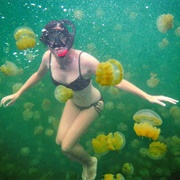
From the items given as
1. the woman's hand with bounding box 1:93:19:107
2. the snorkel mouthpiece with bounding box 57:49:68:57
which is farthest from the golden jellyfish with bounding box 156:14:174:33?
the woman's hand with bounding box 1:93:19:107

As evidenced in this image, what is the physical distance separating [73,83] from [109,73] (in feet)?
1.96

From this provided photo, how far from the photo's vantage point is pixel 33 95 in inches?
351

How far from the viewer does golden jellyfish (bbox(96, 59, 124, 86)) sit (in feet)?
10.5

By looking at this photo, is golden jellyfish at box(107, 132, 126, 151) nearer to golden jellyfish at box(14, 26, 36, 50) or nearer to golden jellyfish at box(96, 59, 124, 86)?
golden jellyfish at box(96, 59, 124, 86)

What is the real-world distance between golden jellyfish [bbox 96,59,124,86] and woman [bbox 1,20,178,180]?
100 millimetres

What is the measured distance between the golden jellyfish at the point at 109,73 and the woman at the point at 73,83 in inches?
3.9

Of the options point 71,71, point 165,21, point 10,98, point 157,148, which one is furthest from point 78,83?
point 165,21

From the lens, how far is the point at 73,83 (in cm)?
340

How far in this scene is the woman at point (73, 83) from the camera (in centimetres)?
310

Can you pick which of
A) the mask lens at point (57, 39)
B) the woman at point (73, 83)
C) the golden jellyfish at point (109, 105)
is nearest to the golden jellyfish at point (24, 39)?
the woman at point (73, 83)

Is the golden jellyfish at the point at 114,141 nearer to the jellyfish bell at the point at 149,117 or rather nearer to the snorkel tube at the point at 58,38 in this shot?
the jellyfish bell at the point at 149,117

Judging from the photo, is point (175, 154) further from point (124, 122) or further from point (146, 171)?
point (124, 122)

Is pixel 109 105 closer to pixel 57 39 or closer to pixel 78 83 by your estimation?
pixel 78 83

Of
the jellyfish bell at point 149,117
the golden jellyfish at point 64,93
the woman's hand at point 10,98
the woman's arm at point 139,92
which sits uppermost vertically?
the woman's arm at point 139,92
